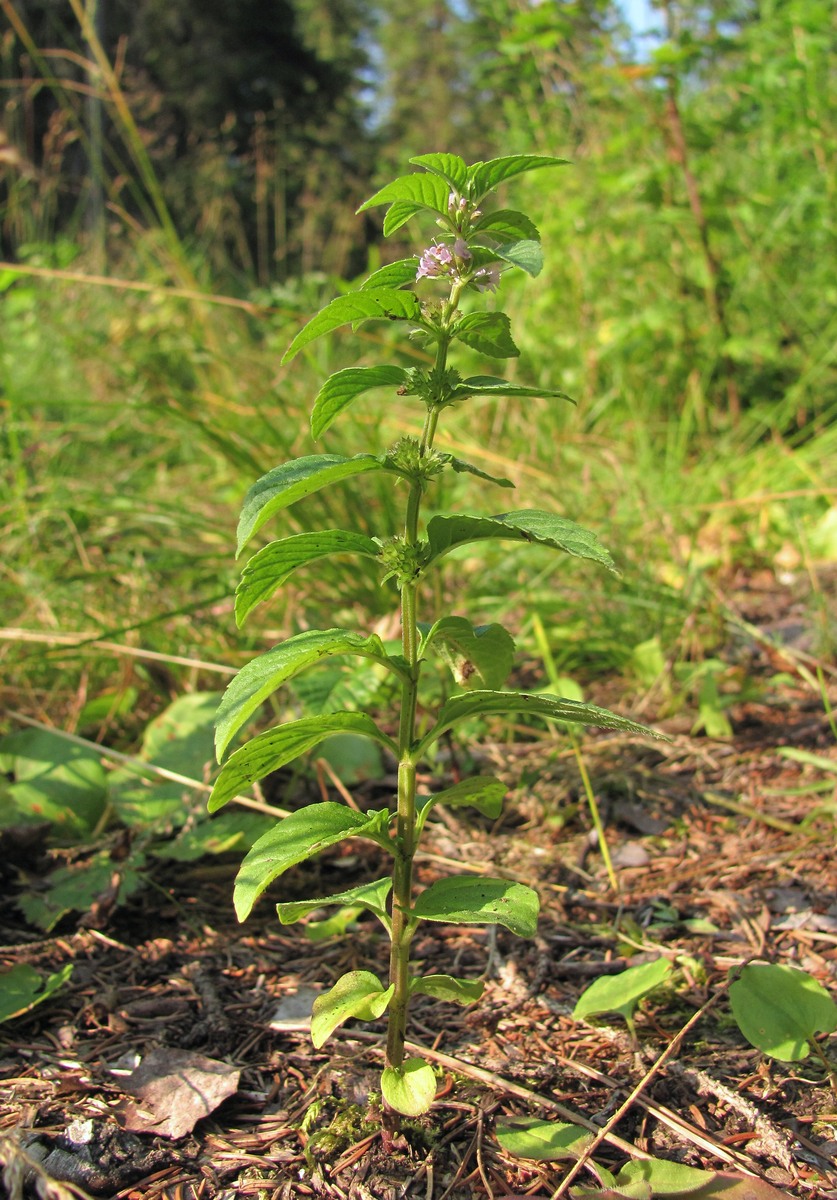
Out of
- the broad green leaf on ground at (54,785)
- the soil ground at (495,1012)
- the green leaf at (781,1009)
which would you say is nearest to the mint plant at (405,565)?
the soil ground at (495,1012)

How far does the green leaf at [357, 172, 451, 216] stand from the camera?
812mm

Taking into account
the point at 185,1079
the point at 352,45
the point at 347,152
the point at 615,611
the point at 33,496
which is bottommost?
the point at 185,1079

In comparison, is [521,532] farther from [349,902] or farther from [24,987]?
[24,987]

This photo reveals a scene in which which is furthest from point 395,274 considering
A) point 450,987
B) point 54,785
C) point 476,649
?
point 54,785

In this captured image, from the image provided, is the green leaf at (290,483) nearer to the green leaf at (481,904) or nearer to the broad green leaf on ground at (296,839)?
the broad green leaf on ground at (296,839)

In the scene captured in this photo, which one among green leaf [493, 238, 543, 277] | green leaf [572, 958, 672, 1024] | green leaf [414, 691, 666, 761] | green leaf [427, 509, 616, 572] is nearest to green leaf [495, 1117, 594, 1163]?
green leaf [572, 958, 672, 1024]

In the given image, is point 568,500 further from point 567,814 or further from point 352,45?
point 352,45

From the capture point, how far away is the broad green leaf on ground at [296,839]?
31.5 inches

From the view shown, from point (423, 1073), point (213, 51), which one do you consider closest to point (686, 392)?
point (423, 1073)

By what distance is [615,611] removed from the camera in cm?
203

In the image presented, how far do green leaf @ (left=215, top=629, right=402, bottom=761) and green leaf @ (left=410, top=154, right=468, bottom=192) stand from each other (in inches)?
16.8

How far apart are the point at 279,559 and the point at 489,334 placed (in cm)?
30

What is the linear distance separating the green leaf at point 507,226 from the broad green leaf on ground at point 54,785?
3.55ft

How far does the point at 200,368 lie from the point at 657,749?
2.43m
